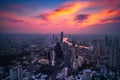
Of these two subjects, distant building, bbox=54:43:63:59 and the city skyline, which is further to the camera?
distant building, bbox=54:43:63:59

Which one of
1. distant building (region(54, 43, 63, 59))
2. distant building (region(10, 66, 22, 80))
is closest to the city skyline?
distant building (region(54, 43, 63, 59))

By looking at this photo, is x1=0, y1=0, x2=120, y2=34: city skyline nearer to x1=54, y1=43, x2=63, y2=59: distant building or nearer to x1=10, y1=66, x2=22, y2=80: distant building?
x1=54, y1=43, x2=63, y2=59: distant building

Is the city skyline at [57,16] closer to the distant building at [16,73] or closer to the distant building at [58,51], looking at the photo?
the distant building at [58,51]

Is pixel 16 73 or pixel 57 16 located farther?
pixel 57 16

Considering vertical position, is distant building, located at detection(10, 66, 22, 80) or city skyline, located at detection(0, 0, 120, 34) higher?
city skyline, located at detection(0, 0, 120, 34)

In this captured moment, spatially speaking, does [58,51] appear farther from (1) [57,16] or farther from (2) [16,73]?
(2) [16,73]

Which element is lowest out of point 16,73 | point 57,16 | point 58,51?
point 16,73

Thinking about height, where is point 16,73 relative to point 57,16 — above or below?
below

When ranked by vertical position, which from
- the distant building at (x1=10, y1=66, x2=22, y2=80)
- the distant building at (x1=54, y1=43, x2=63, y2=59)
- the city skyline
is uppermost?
the city skyline

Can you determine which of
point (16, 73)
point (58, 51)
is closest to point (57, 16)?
point (58, 51)
